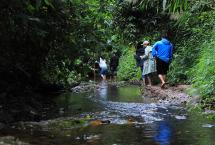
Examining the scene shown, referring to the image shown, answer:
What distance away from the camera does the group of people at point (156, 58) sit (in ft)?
51.0

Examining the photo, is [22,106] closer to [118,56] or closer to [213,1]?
[213,1]

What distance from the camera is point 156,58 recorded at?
15.8 metres

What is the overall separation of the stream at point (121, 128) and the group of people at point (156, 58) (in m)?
4.57

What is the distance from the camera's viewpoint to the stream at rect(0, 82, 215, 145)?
6957 mm

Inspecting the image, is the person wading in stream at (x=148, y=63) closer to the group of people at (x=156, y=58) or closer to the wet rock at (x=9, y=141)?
the group of people at (x=156, y=58)

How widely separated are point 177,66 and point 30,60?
652 cm

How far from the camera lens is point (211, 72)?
Result: 10.6m

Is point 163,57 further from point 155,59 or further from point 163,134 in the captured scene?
point 163,134

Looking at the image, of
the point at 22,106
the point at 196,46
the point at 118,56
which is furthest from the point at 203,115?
the point at 118,56

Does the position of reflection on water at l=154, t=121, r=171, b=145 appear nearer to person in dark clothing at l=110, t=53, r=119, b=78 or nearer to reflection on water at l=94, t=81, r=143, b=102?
reflection on water at l=94, t=81, r=143, b=102

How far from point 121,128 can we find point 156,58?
7.89 meters

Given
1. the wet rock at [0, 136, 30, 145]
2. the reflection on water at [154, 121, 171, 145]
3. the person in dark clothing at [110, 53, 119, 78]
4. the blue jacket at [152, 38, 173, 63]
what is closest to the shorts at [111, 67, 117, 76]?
the person in dark clothing at [110, 53, 119, 78]

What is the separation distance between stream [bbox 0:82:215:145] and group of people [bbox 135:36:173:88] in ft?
15.0

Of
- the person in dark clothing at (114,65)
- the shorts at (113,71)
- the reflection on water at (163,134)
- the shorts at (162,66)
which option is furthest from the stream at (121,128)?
the shorts at (113,71)
